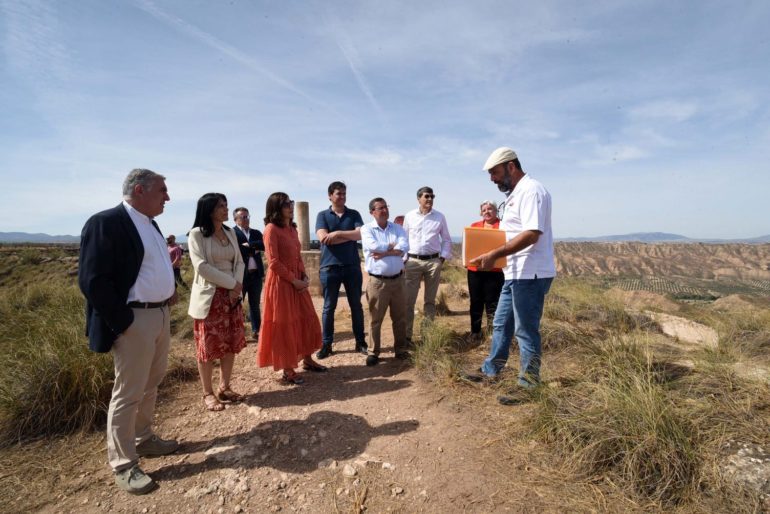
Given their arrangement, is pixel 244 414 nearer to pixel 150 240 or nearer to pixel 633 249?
pixel 150 240

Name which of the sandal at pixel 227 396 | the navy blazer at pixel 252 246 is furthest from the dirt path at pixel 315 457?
the navy blazer at pixel 252 246

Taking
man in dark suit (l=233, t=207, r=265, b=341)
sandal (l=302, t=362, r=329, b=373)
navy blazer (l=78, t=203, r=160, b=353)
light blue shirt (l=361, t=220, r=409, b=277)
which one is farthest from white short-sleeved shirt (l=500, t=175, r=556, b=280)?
man in dark suit (l=233, t=207, r=265, b=341)

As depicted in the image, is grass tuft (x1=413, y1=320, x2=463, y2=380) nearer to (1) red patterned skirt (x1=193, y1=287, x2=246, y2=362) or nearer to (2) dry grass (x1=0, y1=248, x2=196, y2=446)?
(1) red patterned skirt (x1=193, y1=287, x2=246, y2=362)

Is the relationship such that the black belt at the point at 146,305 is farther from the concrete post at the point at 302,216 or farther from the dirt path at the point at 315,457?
the concrete post at the point at 302,216

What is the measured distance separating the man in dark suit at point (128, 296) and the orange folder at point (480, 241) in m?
2.27

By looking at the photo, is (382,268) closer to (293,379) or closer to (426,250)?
(426,250)

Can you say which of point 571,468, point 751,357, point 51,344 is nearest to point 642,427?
point 571,468

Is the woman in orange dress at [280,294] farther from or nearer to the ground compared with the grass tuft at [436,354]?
farther from the ground

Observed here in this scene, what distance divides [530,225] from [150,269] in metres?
2.58

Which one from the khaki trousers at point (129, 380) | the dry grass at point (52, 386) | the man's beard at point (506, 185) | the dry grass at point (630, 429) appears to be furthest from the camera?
the man's beard at point (506, 185)

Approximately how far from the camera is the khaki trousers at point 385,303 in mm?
3797

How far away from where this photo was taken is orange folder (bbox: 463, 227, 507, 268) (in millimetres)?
2949

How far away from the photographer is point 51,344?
2996 mm

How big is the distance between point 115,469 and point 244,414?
966mm
